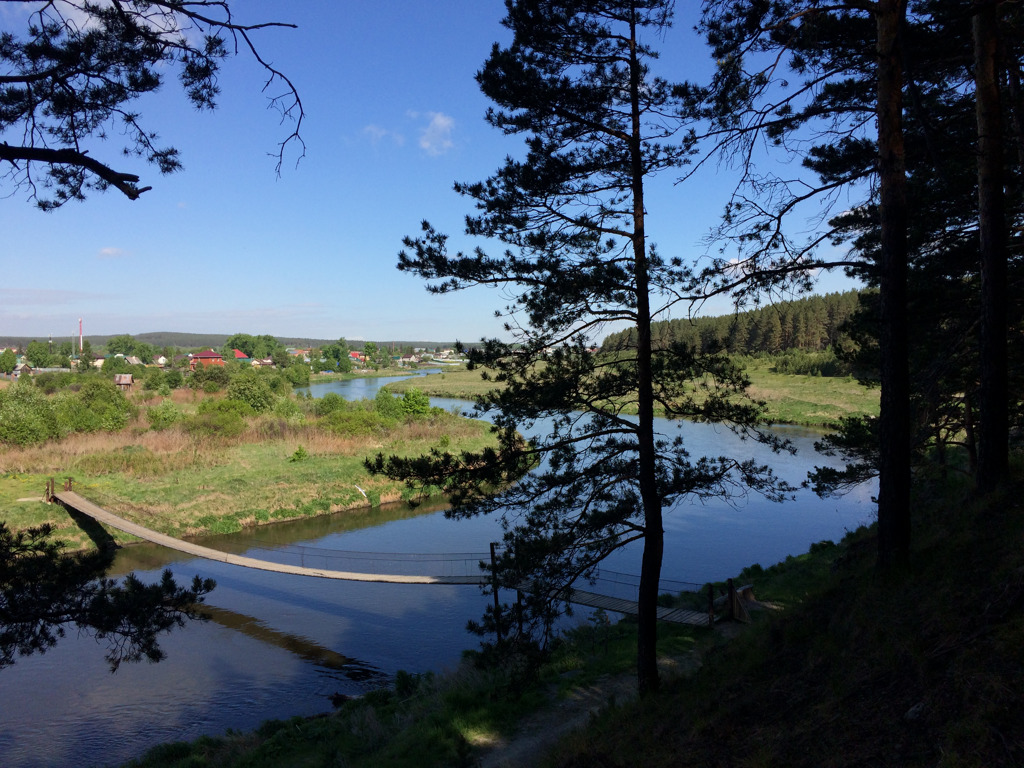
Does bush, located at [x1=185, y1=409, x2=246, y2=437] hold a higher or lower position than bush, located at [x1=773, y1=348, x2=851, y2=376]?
lower

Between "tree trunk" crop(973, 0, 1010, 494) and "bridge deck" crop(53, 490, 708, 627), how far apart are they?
4.63 metres

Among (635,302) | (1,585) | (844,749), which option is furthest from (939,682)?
(1,585)

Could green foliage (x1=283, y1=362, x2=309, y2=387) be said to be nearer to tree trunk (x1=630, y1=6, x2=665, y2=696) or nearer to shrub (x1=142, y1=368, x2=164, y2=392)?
shrub (x1=142, y1=368, x2=164, y2=392)

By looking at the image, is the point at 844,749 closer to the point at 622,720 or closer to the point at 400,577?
the point at 622,720

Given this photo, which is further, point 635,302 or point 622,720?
point 635,302

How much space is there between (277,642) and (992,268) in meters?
13.9

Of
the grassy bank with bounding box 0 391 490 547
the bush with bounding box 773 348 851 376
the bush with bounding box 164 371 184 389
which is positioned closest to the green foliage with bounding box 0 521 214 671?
the grassy bank with bounding box 0 391 490 547

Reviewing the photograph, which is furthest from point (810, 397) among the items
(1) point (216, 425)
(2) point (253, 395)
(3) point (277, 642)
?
(3) point (277, 642)

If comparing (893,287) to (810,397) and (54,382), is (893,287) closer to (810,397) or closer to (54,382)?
(810,397)

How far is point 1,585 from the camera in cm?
506

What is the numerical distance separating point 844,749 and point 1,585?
6.38 metres

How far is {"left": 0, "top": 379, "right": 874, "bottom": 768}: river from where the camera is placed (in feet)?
33.3

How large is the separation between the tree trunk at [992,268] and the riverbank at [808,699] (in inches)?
28.2

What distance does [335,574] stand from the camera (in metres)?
14.0
